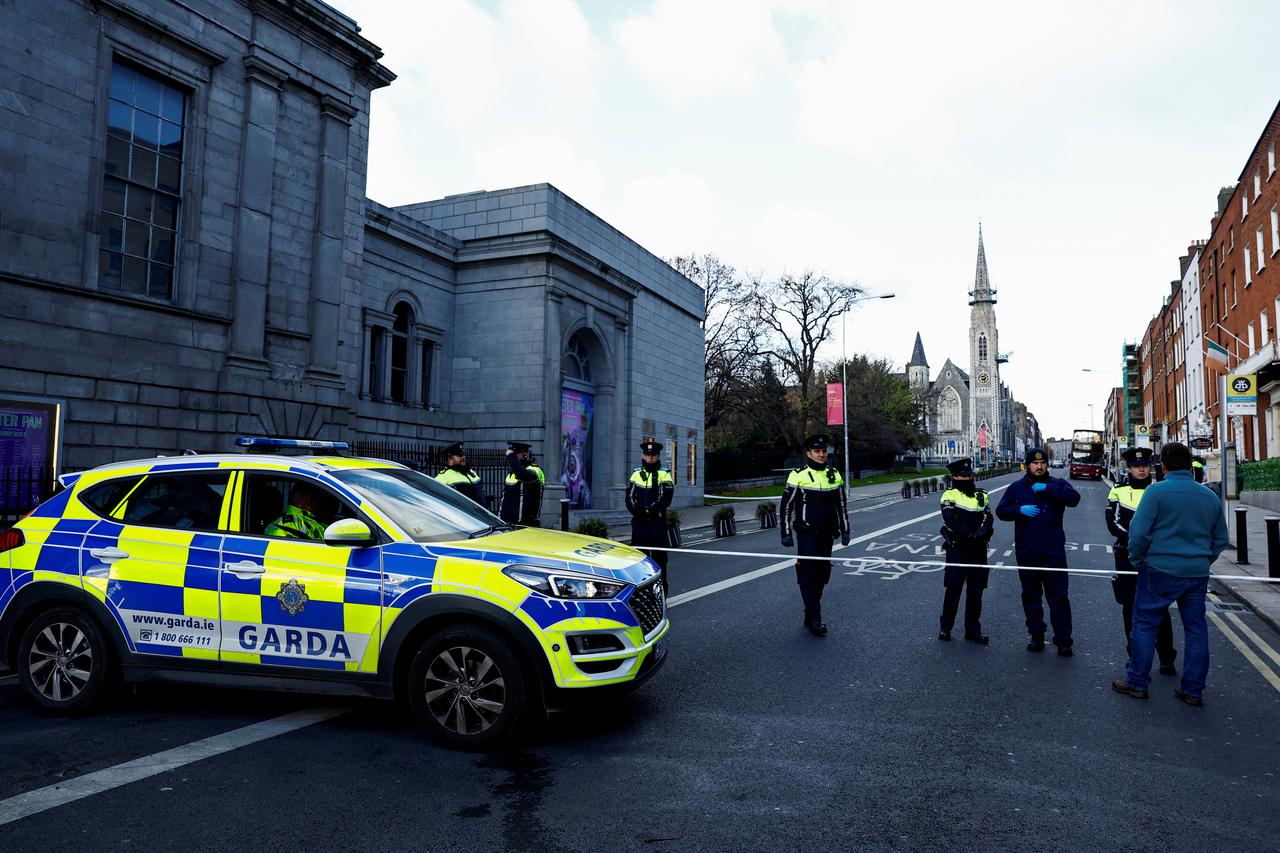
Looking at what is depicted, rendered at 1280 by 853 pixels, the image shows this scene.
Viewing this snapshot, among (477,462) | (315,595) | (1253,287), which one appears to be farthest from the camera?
(1253,287)

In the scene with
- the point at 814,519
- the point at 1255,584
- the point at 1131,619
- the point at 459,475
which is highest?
the point at 459,475

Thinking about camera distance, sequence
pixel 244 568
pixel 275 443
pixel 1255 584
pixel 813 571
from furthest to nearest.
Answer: pixel 1255 584
pixel 813 571
pixel 275 443
pixel 244 568

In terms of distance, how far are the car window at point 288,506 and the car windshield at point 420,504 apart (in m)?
0.17

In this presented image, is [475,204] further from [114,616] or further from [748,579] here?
[114,616]

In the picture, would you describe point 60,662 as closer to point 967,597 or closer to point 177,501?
point 177,501

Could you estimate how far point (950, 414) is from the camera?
16000cm

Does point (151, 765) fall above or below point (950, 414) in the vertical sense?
below

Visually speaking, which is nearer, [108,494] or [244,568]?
[244,568]

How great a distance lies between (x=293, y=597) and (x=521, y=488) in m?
9.10

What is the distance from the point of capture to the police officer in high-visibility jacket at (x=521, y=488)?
13.7 m

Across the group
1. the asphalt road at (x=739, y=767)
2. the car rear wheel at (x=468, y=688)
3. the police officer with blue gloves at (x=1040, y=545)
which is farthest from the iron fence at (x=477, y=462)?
the car rear wheel at (x=468, y=688)

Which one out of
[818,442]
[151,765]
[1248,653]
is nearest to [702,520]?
[818,442]

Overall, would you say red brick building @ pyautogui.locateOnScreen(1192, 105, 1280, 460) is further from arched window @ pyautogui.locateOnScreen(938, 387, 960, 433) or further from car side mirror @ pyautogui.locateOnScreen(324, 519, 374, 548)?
arched window @ pyautogui.locateOnScreen(938, 387, 960, 433)

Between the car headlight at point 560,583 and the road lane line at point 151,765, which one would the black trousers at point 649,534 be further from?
the car headlight at point 560,583
